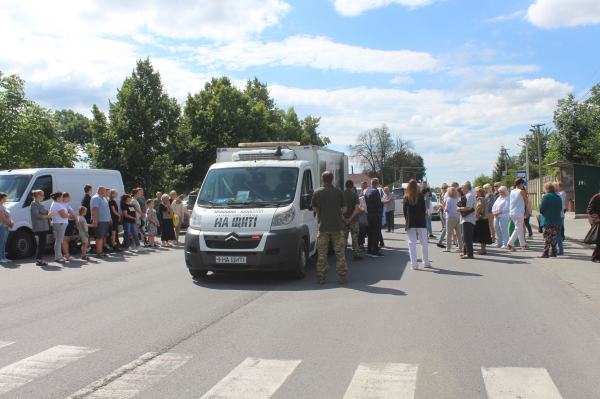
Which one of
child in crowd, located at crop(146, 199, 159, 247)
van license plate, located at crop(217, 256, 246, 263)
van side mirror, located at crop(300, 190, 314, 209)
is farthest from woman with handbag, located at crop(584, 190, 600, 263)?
child in crowd, located at crop(146, 199, 159, 247)

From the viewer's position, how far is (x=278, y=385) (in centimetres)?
407

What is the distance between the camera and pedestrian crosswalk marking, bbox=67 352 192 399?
3943 millimetres

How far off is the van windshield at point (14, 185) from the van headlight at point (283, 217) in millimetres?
8754

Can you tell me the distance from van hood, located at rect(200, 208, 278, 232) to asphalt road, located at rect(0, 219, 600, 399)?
1017mm

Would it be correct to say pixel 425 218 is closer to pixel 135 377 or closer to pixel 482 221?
pixel 482 221

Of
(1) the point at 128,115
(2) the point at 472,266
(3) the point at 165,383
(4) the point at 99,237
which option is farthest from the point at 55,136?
(3) the point at 165,383

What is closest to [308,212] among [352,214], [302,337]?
[352,214]

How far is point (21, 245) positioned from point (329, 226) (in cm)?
930

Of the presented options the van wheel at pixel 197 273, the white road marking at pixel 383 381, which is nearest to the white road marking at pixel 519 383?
the white road marking at pixel 383 381

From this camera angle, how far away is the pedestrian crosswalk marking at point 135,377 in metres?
3.94

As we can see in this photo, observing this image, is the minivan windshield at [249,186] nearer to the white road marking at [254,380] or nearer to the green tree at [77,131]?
the white road marking at [254,380]

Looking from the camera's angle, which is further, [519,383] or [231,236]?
[231,236]

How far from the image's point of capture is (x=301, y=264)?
912 cm

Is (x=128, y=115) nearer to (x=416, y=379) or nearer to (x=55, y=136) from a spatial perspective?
(x=55, y=136)
